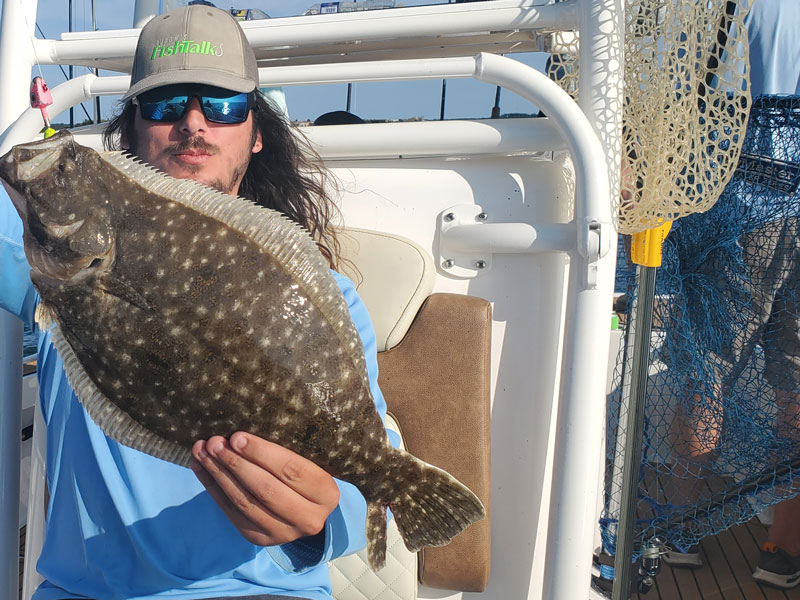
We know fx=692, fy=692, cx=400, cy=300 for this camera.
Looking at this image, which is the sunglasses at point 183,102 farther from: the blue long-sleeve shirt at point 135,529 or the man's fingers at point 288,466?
the man's fingers at point 288,466

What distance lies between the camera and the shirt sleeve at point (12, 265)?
5.40 ft

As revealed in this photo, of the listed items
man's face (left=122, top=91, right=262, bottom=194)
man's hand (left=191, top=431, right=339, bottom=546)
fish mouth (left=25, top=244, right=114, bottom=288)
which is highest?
man's face (left=122, top=91, right=262, bottom=194)

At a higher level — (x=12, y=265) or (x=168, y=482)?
(x=12, y=265)

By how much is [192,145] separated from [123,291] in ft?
2.08

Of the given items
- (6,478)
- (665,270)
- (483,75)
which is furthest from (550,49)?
(6,478)

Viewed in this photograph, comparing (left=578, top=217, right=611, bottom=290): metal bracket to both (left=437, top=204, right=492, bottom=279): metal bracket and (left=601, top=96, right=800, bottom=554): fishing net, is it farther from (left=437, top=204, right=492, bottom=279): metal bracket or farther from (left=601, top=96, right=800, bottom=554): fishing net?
(left=601, top=96, right=800, bottom=554): fishing net

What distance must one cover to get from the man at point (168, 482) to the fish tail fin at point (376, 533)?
0.11m

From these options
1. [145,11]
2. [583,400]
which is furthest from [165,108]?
[145,11]

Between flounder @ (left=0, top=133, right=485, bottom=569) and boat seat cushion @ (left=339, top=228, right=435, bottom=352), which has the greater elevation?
flounder @ (left=0, top=133, right=485, bottom=569)

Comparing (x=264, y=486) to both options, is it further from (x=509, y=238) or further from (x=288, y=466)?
(x=509, y=238)

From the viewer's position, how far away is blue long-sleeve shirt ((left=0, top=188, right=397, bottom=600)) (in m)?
1.59

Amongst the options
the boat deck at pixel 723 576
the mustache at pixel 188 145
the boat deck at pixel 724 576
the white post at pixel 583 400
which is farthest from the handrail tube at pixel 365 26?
the boat deck at pixel 724 576

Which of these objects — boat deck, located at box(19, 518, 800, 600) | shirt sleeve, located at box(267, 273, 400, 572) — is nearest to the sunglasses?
shirt sleeve, located at box(267, 273, 400, 572)

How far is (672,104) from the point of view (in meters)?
2.31
